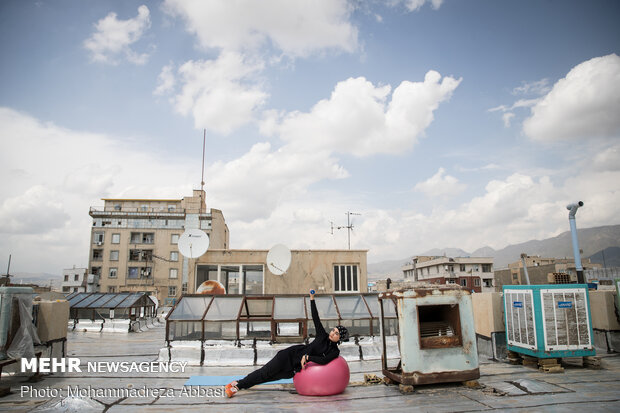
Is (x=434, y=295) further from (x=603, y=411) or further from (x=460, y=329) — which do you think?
(x=603, y=411)

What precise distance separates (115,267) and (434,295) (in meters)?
71.0

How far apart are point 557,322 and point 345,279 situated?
1320 cm

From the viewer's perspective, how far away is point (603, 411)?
6.55 meters

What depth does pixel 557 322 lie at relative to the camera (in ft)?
31.4

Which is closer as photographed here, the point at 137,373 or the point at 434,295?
the point at 434,295

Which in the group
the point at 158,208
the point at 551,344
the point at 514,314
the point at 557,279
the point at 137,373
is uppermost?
the point at 158,208

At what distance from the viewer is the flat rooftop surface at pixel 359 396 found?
700 cm

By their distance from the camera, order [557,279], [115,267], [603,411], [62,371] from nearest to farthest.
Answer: [603,411], [62,371], [557,279], [115,267]

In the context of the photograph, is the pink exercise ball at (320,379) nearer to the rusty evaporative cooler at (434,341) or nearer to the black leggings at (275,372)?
the black leggings at (275,372)

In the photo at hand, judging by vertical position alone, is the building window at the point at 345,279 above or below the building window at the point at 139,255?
below

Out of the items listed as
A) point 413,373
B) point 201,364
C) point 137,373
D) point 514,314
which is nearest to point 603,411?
point 413,373

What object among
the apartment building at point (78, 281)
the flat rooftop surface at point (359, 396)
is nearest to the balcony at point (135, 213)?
the apartment building at point (78, 281)

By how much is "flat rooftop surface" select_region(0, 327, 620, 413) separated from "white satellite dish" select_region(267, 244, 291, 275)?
29.6 ft

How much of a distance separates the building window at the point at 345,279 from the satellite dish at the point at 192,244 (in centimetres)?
763
